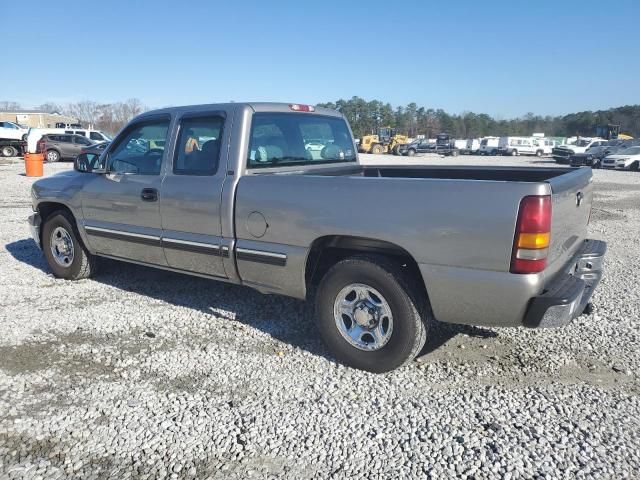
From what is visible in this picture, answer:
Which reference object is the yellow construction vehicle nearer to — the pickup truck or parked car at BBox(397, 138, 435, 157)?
parked car at BBox(397, 138, 435, 157)

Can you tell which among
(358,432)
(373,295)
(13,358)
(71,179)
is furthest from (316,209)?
(71,179)

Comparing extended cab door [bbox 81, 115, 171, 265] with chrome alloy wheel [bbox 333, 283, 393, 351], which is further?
extended cab door [bbox 81, 115, 171, 265]

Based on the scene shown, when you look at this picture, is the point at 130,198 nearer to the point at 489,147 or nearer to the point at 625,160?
the point at 625,160

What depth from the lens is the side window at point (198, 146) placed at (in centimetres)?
427

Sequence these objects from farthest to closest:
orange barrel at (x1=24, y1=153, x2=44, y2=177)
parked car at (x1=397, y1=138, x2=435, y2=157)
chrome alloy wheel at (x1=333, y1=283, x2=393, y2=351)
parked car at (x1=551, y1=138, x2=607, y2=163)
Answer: parked car at (x1=397, y1=138, x2=435, y2=157) → parked car at (x1=551, y1=138, x2=607, y2=163) → orange barrel at (x1=24, y1=153, x2=44, y2=177) → chrome alloy wheel at (x1=333, y1=283, x2=393, y2=351)

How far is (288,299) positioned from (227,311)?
67 cm

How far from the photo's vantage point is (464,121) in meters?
113

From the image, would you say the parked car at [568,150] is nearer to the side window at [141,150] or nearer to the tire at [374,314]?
the side window at [141,150]

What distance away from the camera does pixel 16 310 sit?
494 centimetres

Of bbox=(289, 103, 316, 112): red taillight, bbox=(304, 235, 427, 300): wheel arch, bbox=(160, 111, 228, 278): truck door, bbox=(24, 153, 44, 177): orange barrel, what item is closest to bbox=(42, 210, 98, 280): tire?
bbox=(160, 111, 228, 278): truck door

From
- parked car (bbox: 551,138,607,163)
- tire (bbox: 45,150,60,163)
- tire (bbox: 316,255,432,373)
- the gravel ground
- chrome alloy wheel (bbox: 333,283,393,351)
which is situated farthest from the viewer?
parked car (bbox: 551,138,607,163)

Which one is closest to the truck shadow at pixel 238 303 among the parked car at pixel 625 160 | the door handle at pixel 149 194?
the door handle at pixel 149 194

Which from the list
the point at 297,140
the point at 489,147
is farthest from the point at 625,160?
the point at 297,140

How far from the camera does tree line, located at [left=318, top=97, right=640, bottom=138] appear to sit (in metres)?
101
